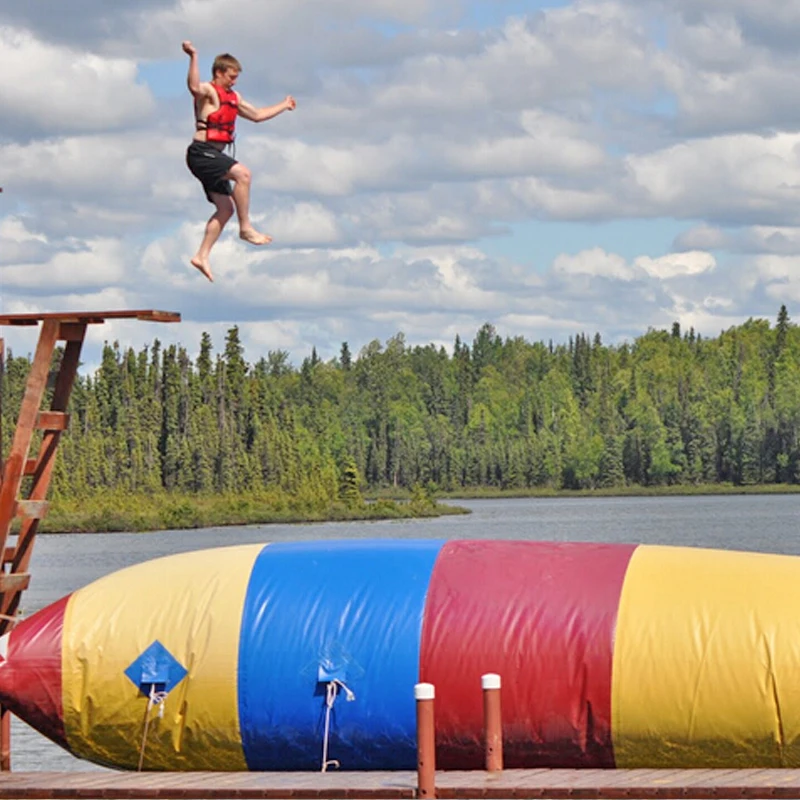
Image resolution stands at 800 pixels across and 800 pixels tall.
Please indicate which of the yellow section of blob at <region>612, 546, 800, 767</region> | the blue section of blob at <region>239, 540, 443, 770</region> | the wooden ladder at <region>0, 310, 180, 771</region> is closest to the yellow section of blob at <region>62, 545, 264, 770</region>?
the blue section of blob at <region>239, 540, 443, 770</region>

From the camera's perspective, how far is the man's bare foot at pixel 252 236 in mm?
15102

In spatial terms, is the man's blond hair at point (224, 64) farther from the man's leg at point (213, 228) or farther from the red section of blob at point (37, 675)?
the red section of blob at point (37, 675)

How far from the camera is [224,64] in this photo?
590 inches

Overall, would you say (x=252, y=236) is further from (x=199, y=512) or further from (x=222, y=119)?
(x=199, y=512)

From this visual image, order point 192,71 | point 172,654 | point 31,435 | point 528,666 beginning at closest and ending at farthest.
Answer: point 192,71 → point 528,666 → point 172,654 → point 31,435

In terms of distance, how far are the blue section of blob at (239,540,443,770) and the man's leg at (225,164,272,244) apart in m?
4.36

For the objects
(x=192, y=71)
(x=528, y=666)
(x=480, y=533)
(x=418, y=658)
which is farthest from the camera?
(x=480, y=533)

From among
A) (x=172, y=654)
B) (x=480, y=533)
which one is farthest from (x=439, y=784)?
(x=480, y=533)

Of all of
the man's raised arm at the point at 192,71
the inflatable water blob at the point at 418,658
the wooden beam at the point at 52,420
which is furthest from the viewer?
the wooden beam at the point at 52,420

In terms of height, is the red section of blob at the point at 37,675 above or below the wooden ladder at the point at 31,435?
below

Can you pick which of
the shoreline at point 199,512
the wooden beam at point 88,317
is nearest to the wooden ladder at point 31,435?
the wooden beam at point 88,317

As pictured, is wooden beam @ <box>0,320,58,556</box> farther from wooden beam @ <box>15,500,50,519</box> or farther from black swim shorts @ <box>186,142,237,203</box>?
black swim shorts @ <box>186,142,237,203</box>

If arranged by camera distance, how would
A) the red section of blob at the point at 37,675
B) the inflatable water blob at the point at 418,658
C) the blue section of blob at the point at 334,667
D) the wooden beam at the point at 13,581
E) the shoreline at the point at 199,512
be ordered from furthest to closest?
the shoreline at the point at 199,512, the wooden beam at the point at 13,581, the red section of blob at the point at 37,675, the blue section of blob at the point at 334,667, the inflatable water blob at the point at 418,658

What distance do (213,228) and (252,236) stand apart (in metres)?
0.43
